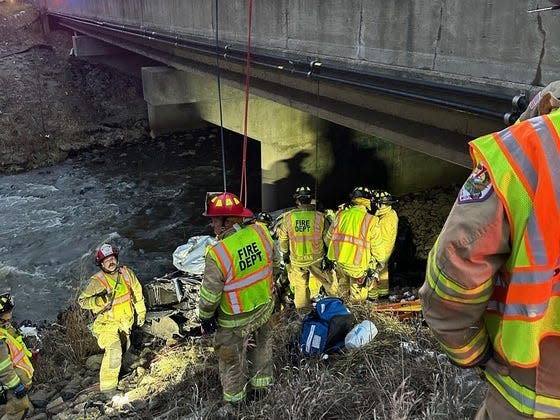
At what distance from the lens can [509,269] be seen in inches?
56.6

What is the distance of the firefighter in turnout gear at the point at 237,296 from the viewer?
3.71m

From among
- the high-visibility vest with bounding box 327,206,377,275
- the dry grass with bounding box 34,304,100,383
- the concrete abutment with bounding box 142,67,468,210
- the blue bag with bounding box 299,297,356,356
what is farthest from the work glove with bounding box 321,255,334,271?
the concrete abutment with bounding box 142,67,468,210

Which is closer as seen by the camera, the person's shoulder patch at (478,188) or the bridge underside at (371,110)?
the person's shoulder patch at (478,188)

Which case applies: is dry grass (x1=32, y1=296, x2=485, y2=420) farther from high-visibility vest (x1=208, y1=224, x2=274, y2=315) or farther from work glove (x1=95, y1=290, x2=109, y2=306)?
work glove (x1=95, y1=290, x2=109, y2=306)

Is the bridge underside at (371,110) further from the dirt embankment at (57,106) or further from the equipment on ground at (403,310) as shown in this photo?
the dirt embankment at (57,106)

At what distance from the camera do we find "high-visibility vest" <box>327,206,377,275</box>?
615 centimetres

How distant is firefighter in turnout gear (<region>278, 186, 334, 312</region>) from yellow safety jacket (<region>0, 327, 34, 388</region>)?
3248mm

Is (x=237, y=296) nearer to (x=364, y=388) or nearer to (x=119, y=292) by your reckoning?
(x=364, y=388)

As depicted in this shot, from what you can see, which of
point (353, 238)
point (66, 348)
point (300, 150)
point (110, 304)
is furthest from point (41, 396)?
point (300, 150)

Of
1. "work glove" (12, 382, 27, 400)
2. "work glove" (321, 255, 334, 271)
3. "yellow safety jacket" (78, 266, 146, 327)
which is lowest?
"work glove" (12, 382, 27, 400)

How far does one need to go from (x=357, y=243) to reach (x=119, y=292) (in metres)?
2.82

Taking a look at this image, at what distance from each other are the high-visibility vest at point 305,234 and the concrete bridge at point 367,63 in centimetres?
129

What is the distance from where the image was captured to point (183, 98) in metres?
12.4

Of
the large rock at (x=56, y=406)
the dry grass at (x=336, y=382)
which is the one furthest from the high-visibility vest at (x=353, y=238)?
the large rock at (x=56, y=406)
